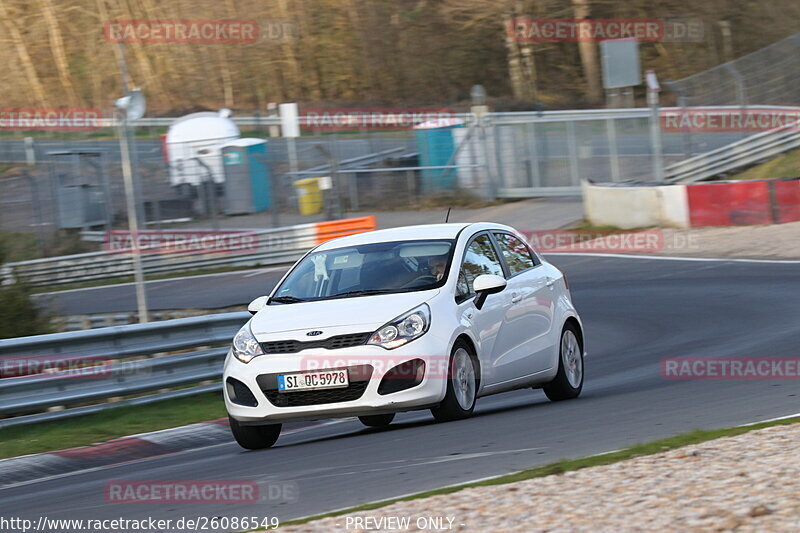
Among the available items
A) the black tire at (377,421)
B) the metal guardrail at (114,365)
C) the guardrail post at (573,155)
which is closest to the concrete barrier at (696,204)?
the guardrail post at (573,155)

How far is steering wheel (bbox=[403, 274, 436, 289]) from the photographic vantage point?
9.00 metres

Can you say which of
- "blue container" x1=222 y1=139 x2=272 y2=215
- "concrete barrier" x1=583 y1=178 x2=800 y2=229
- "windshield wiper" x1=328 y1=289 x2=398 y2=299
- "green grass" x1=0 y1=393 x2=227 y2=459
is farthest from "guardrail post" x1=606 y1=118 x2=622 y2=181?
"windshield wiper" x1=328 y1=289 x2=398 y2=299

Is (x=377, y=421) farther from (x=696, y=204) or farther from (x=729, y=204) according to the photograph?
(x=696, y=204)

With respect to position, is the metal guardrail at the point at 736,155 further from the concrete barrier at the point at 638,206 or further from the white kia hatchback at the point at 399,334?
the white kia hatchback at the point at 399,334

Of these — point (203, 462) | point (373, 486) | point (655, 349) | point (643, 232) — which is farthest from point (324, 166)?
point (373, 486)

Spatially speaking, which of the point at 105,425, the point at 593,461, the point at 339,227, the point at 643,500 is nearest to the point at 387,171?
the point at 339,227

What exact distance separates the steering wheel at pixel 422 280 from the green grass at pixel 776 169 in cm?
2111

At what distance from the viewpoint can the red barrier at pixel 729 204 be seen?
2278 centimetres

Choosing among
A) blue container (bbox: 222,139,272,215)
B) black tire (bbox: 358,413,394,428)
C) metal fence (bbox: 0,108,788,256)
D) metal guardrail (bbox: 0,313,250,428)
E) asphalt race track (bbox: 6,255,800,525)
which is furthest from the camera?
metal fence (bbox: 0,108,788,256)

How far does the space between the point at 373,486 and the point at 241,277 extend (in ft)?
63.2

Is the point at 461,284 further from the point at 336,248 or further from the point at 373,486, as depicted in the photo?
the point at 373,486

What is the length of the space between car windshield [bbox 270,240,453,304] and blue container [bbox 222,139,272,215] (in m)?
18.8

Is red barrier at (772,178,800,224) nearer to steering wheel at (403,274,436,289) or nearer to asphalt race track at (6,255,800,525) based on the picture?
asphalt race track at (6,255,800,525)

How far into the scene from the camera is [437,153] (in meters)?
32.2
